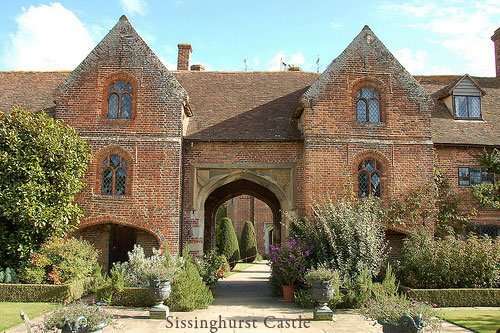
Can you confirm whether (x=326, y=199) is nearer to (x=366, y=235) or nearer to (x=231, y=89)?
(x=366, y=235)

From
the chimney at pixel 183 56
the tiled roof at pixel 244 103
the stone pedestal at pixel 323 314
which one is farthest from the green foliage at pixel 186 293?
the chimney at pixel 183 56

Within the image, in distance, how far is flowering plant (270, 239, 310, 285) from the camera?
15.9 m

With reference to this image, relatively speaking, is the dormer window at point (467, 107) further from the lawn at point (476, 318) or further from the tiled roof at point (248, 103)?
the lawn at point (476, 318)

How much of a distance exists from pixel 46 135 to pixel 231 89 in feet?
29.0

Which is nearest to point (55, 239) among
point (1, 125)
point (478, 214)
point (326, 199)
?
point (1, 125)

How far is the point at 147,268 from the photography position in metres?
13.7

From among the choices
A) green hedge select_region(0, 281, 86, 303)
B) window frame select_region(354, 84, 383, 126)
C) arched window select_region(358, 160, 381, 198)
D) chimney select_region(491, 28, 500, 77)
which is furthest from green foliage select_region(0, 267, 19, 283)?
chimney select_region(491, 28, 500, 77)

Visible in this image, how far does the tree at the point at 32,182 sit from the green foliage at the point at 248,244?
26.0 m

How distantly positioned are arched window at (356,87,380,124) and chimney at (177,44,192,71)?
11.2 m

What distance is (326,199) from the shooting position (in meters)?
18.3

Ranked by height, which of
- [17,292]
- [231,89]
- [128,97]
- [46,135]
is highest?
[231,89]
